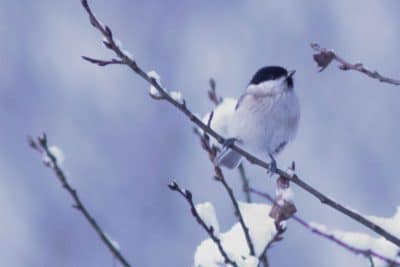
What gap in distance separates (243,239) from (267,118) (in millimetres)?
1259

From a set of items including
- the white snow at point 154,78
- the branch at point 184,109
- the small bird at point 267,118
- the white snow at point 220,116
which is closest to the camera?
the branch at point 184,109

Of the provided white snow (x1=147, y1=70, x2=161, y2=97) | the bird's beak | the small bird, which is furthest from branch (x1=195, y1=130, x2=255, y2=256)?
the bird's beak

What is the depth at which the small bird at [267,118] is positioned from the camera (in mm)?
2502

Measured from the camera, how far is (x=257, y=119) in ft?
8.25

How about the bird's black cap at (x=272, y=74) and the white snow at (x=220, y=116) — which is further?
the bird's black cap at (x=272, y=74)

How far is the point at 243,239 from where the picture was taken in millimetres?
1282

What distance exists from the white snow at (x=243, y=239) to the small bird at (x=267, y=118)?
1.12m

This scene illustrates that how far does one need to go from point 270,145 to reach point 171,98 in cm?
132

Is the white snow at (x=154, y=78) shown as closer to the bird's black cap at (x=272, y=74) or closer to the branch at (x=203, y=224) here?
the branch at (x=203, y=224)

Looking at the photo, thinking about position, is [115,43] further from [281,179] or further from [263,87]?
[263,87]

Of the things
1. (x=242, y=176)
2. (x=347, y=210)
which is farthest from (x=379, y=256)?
(x=242, y=176)

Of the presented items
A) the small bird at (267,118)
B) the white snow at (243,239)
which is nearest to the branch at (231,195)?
the white snow at (243,239)

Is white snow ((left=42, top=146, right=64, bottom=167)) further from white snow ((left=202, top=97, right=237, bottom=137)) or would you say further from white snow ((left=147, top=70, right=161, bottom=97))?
white snow ((left=202, top=97, right=237, bottom=137))

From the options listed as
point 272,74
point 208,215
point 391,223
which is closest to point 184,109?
point 208,215
